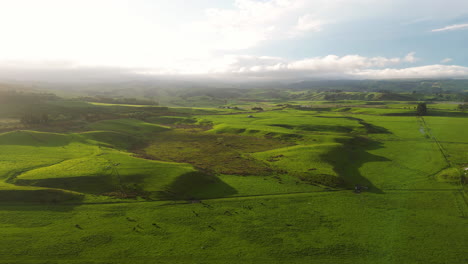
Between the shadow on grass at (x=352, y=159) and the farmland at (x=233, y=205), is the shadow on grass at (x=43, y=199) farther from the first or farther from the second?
the shadow on grass at (x=352, y=159)

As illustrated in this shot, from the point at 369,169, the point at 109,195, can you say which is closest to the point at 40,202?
the point at 109,195

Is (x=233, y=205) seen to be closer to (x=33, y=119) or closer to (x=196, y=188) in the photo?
(x=196, y=188)

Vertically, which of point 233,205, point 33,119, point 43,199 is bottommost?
point 233,205

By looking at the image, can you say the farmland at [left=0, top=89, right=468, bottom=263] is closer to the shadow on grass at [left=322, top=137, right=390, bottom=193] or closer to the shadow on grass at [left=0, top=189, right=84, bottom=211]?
the shadow on grass at [left=0, top=189, right=84, bottom=211]

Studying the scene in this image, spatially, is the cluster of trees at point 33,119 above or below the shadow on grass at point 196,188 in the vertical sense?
above

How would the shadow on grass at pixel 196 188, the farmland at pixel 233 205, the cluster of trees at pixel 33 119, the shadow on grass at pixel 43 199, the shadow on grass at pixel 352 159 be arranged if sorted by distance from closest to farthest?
the farmland at pixel 233 205, the shadow on grass at pixel 43 199, the shadow on grass at pixel 196 188, the shadow on grass at pixel 352 159, the cluster of trees at pixel 33 119

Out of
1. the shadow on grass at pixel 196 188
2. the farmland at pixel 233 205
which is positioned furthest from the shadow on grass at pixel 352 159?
the shadow on grass at pixel 196 188

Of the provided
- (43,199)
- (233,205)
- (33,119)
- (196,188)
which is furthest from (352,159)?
(33,119)
